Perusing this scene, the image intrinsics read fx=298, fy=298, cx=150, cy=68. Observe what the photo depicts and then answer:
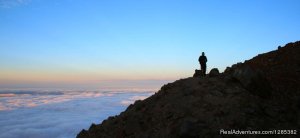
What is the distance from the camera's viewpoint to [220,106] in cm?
1509

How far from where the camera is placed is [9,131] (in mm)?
116812

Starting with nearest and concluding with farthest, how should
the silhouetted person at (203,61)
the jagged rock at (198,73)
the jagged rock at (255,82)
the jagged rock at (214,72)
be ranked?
the jagged rock at (255,82)
the jagged rock at (214,72)
the jagged rock at (198,73)
the silhouetted person at (203,61)

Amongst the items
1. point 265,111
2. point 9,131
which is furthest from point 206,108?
point 9,131

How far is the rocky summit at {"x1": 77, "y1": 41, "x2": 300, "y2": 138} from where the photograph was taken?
14055mm

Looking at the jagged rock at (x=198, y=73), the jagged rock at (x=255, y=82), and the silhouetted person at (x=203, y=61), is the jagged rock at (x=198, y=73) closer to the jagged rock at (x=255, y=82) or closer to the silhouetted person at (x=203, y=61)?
the silhouetted person at (x=203, y=61)

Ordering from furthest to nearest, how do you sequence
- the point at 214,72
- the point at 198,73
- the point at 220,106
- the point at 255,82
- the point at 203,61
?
the point at 203,61
the point at 198,73
the point at 214,72
the point at 255,82
the point at 220,106

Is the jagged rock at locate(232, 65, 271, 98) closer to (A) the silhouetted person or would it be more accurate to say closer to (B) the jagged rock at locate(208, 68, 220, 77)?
(B) the jagged rock at locate(208, 68, 220, 77)

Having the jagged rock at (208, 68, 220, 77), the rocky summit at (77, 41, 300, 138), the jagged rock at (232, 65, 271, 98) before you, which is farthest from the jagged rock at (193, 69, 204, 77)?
the jagged rock at (232, 65, 271, 98)

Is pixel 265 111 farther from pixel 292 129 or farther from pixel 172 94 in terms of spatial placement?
pixel 172 94

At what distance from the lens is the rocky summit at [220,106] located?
553 inches

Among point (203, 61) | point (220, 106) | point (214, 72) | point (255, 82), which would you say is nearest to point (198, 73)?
point (203, 61)

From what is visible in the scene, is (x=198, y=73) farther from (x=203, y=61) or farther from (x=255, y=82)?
(x=255, y=82)

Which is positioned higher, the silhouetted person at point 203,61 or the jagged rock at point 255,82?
the silhouetted person at point 203,61

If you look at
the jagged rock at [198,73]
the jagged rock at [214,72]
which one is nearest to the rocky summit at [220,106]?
the jagged rock at [214,72]
